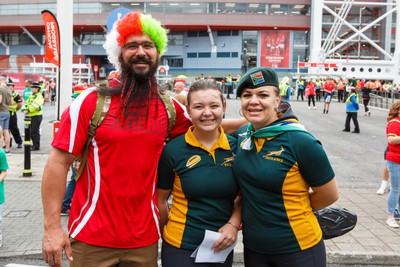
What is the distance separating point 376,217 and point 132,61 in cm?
540

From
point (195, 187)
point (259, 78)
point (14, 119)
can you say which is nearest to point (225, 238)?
point (195, 187)

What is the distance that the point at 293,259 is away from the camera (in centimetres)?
261

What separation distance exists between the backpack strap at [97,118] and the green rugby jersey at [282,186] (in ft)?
2.87

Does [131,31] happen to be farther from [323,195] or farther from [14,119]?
[14,119]

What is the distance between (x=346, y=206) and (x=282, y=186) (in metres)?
5.16

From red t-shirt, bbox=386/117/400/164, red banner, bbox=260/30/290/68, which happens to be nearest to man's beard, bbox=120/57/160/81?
red t-shirt, bbox=386/117/400/164

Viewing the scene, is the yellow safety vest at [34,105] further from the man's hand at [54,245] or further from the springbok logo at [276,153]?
the springbok logo at [276,153]

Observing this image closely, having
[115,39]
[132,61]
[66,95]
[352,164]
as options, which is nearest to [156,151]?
[132,61]

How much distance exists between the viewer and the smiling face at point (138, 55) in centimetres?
270

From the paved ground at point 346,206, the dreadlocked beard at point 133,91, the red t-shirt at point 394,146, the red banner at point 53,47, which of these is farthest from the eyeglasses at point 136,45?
the red banner at point 53,47

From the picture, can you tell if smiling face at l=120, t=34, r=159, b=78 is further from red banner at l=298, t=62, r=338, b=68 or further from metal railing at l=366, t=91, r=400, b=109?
red banner at l=298, t=62, r=338, b=68

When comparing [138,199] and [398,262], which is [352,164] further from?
[138,199]

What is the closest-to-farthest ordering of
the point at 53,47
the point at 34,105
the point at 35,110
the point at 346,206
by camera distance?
the point at 346,206 < the point at 53,47 < the point at 34,105 < the point at 35,110

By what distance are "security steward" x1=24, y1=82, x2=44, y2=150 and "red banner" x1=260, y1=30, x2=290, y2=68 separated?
1800 inches
